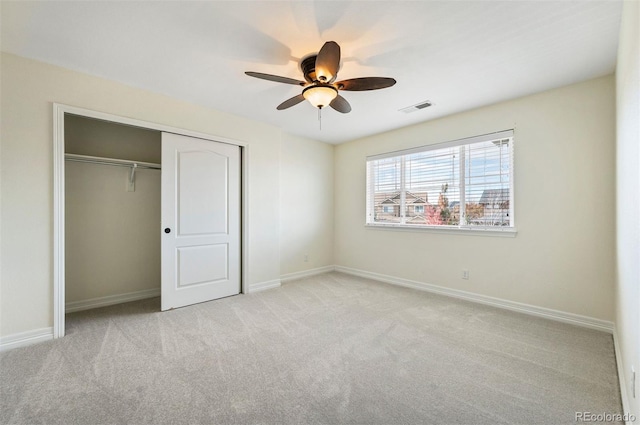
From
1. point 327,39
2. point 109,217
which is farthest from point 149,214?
point 327,39

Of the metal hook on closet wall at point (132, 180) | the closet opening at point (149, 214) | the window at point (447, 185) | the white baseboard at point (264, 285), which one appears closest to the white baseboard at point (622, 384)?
the window at point (447, 185)

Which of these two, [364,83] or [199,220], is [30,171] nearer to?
[199,220]

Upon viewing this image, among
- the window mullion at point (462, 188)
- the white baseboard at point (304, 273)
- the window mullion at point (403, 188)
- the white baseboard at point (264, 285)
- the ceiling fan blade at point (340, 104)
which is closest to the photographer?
the ceiling fan blade at point (340, 104)

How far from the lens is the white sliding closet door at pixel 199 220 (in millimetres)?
3350

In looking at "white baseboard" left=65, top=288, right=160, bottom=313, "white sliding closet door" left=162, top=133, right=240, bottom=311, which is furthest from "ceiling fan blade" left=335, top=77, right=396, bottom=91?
"white baseboard" left=65, top=288, right=160, bottom=313

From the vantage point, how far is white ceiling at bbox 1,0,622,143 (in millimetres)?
1852

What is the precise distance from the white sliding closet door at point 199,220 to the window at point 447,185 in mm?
2464

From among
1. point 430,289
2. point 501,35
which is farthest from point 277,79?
point 430,289

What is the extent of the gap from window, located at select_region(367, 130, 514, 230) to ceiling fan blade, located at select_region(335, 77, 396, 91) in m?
2.08

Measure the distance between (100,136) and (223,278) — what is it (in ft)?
8.03

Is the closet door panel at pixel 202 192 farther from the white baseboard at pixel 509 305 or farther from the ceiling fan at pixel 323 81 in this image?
the white baseboard at pixel 509 305

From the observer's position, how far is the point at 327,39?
2.13 meters

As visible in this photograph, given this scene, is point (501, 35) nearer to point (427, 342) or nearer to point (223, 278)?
point (427, 342)

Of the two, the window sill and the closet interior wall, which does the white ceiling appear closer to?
the closet interior wall
